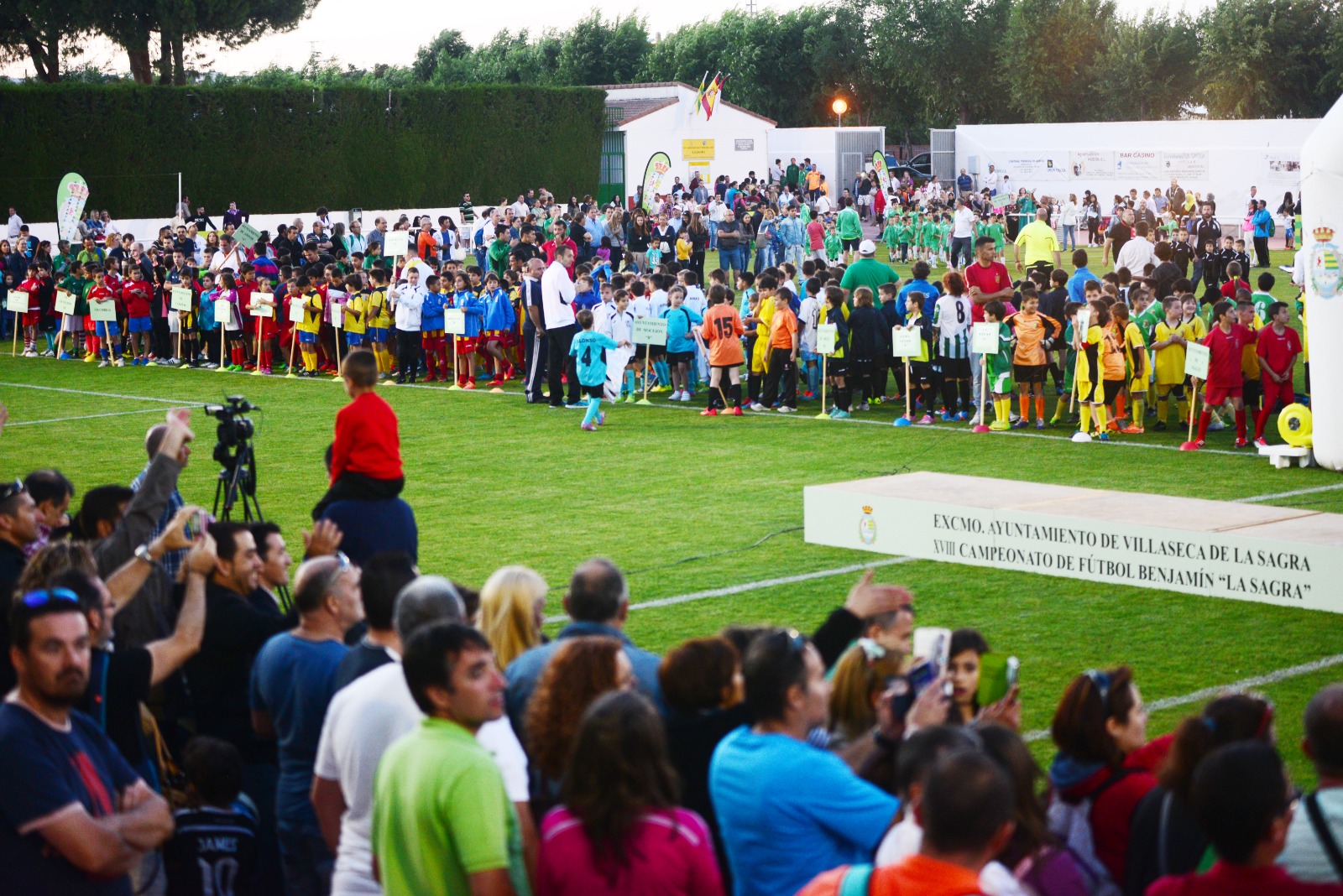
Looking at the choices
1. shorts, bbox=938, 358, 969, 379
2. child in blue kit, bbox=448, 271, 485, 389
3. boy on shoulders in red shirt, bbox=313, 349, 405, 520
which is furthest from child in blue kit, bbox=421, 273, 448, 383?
boy on shoulders in red shirt, bbox=313, 349, 405, 520

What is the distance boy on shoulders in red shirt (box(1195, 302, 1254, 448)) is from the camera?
625 inches

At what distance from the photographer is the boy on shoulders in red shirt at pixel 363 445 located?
8906mm

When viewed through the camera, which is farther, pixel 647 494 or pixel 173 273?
pixel 173 273

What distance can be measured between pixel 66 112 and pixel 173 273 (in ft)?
61.7

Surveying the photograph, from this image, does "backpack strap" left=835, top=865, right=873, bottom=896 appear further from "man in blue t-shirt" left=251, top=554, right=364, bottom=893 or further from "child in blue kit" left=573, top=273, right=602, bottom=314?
"child in blue kit" left=573, top=273, right=602, bottom=314

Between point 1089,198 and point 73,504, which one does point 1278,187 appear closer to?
point 1089,198

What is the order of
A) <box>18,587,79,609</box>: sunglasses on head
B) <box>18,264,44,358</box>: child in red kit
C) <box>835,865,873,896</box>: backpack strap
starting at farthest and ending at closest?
<box>18,264,44,358</box>: child in red kit
<box>18,587,79,609</box>: sunglasses on head
<box>835,865,873,896</box>: backpack strap

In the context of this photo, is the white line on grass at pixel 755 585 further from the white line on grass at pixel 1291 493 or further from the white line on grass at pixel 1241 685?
the white line on grass at pixel 1291 493

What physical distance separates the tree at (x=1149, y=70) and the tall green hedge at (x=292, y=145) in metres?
26.9

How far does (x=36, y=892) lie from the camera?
407cm

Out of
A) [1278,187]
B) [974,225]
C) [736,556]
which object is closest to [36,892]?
[736,556]

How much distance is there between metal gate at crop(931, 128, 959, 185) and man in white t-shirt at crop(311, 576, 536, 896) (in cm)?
5159

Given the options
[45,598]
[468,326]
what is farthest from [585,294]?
[45,598]

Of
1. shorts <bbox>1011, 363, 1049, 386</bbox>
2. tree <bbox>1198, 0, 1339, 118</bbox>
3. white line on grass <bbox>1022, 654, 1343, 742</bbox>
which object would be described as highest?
tree <bbox>1198, 0, 1339, 118</bbox>
